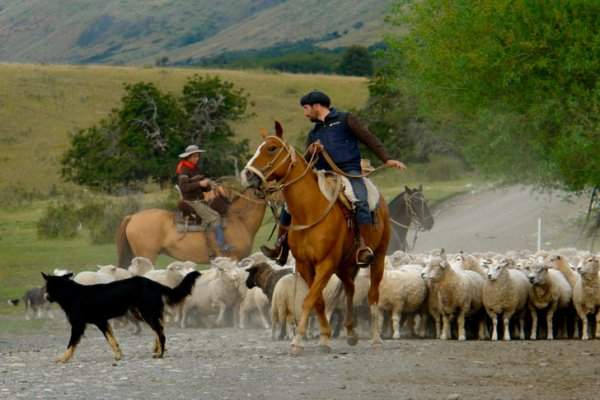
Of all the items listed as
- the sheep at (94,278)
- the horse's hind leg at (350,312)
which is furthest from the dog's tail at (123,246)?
the horse's hind leg at (350,312)

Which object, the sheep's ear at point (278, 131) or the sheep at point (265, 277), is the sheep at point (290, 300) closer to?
the sheep at point (265, 277)

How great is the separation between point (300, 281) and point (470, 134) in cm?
1423

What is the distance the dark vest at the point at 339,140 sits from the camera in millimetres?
17125

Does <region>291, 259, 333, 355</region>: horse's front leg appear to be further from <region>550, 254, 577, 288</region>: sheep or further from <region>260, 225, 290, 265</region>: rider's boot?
<region>550, 254, 577, 288</region>: sheep

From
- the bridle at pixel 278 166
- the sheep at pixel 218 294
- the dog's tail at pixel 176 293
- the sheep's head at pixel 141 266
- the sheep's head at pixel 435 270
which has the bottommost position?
the sheep at pixel 218 294

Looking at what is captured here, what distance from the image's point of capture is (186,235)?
2617 cm

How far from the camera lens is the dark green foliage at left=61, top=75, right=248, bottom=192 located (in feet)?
181

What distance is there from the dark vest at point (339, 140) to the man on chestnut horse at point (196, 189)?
24.3ft

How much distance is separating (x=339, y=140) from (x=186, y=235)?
9.34 m

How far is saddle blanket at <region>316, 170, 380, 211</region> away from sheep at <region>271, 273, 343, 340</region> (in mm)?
2299

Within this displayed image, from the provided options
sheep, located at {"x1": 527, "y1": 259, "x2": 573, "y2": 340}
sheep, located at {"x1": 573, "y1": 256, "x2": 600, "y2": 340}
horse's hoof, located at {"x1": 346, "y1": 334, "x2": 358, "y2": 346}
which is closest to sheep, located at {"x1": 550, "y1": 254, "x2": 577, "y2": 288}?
sheep, located at {"x1": 527, "y1": 259, "x2": 573, "y2": 340}

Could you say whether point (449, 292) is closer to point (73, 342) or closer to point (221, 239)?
point (73, 342)

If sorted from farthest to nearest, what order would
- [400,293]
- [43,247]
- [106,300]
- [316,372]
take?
[43,247]
[400,293]
[106,300]
[316,372]

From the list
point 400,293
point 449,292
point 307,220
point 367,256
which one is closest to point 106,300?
point 307,220
